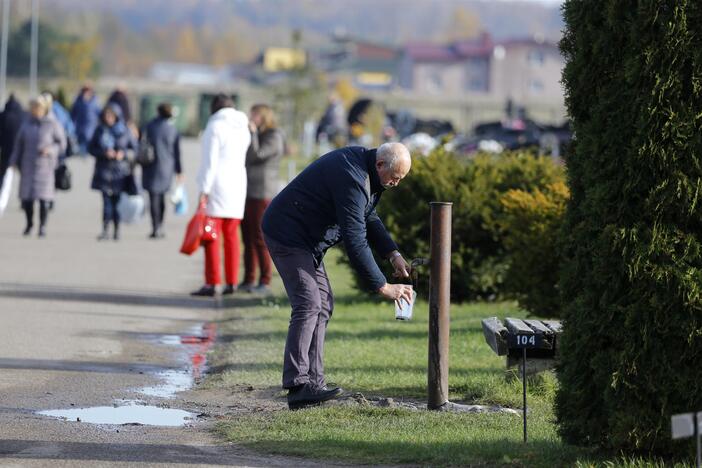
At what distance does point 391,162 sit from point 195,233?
5979 millimetres

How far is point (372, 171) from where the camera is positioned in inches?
338

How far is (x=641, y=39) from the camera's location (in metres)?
6.60

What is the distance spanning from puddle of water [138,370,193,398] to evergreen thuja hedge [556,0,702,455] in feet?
11.7

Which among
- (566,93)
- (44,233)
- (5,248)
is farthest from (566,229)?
(44,233)

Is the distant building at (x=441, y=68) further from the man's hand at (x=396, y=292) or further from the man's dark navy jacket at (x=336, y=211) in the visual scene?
the man's hand at (x=396, y=292)

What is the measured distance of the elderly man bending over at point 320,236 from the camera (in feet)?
27.7

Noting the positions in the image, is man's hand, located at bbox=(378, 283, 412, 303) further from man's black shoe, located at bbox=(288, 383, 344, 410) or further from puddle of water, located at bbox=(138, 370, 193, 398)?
puddle of water, located at bbox=(138, 370, 193, 398)

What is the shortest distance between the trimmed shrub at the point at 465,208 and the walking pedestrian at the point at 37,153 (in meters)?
6.96

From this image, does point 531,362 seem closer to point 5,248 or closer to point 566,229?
point 566,229

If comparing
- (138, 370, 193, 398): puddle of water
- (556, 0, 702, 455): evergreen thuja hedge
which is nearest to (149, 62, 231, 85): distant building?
(138, 370, 193, 398): puddle of water

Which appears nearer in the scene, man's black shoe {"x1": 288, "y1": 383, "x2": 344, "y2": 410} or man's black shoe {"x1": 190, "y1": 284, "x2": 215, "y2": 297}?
man's black shoe {"x1": 288, "y1": 383, "x2": 344, "y2": 410}

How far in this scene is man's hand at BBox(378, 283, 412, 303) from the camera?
8416 mm

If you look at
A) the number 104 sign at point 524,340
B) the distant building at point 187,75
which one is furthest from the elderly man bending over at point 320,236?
the distant building at point 187,75

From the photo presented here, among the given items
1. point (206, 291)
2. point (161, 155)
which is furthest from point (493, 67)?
point (206, 291)
